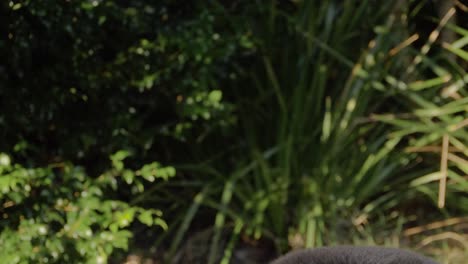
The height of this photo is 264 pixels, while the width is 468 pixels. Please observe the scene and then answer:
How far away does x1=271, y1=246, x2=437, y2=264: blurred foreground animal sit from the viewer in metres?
1.78

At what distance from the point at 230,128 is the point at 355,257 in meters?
2.67

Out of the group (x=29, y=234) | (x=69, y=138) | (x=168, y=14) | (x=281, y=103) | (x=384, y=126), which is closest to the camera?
(x=29, y=234)

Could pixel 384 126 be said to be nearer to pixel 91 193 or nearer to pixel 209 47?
pixel 209 47

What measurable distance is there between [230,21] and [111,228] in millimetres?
1344

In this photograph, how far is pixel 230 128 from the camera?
4.46 m

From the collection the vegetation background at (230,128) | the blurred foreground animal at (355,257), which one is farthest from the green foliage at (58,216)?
the blurred foreground animal at (355,257)

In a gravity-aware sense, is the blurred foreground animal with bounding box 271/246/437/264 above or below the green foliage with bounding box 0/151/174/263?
above

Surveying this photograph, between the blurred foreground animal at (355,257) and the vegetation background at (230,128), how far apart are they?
1491 mm

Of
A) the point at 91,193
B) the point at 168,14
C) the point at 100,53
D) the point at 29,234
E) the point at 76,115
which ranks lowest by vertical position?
the point at 29,234

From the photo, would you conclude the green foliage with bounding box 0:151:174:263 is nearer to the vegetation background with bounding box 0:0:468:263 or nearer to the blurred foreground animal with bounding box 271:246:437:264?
the vegetation background with bounding box 0:0:468:263

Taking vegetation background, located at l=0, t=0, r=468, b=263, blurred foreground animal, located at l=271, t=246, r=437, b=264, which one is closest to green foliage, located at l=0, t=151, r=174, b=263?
vegetation background, located at l=0, t=0, r=468, b=263

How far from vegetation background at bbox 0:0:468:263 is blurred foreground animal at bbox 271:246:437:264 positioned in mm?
1491

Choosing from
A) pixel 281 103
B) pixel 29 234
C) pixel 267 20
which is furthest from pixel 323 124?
pixel 29 234

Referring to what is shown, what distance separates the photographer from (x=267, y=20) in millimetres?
4512
